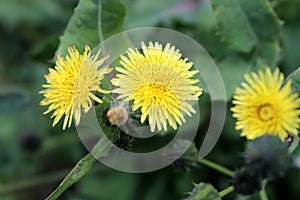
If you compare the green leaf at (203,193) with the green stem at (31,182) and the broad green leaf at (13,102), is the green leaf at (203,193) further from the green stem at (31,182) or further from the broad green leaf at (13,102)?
the green stem at (31,182)

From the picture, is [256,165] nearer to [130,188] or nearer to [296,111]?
[296,111]

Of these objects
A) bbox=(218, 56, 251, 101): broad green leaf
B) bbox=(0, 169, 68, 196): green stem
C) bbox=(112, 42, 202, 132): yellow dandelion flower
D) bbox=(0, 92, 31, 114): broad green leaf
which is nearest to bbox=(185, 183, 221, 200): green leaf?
bbox=(112, 42, 202, 132): yellow dandelion flower

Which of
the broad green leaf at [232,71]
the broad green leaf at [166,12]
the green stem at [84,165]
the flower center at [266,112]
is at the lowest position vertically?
the green stem at [84,165]

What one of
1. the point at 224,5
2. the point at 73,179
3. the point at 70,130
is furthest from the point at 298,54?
the point at 73,179

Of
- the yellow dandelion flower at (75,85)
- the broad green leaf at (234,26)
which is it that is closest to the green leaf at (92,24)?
the yellow dandelion flower at (75,85)

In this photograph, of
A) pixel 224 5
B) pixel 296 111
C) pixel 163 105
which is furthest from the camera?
pixel 224 5

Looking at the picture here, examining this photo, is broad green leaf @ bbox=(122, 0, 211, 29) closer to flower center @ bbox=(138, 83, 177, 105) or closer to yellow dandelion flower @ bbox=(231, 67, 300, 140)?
flower center @ bbox=(138, 83, 177, 105)

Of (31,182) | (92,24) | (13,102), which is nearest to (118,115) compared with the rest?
(92,24)
